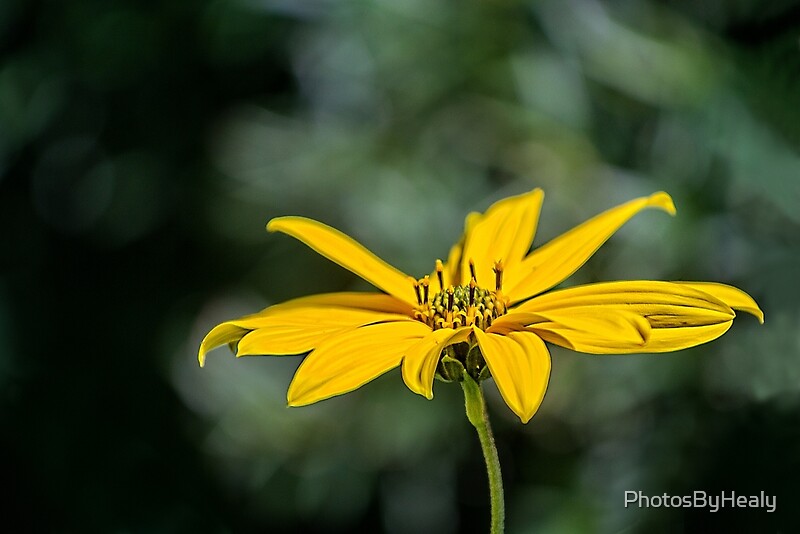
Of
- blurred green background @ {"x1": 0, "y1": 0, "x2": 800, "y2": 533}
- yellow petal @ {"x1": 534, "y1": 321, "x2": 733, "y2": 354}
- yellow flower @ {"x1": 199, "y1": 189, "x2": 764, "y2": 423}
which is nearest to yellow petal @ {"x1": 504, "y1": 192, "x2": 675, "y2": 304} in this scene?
yellow flower @ {"x1": 199, "y1": 189, "x2": 764, "y2": 423}

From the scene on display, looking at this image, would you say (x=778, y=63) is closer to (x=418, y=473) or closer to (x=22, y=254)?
(x=418, y=473)

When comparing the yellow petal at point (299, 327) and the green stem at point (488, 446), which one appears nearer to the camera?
the green stem at point (488, 446)

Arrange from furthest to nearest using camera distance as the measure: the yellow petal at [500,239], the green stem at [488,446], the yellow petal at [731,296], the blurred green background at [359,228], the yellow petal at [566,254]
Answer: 1. the blurred green background at [359,228]
2. the yellow petal at [500,239]
3. the yellow petal at [566,254]
4. the yellow petal at [731,296]
5. the green stem at [488,446]

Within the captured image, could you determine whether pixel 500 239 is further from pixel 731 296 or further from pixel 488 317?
pixel 731 296

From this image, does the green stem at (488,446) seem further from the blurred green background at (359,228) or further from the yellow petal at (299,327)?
the blurred green background at (359,228)

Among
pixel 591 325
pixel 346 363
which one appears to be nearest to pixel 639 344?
pixel 591 325

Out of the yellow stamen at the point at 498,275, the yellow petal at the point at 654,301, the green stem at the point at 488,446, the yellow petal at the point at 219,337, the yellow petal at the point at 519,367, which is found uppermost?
the yellow stamen at the point at 498,275

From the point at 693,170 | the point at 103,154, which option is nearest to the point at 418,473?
the point at 693,170

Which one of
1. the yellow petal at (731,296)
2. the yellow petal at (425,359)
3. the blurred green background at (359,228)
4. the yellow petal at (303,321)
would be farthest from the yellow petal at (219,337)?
the blurred green background at (359,228)
